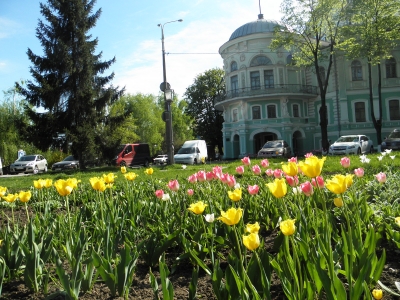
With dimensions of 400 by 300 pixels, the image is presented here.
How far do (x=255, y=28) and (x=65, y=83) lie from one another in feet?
70.9

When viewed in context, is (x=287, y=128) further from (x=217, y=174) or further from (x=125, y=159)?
(x=217, y=174)

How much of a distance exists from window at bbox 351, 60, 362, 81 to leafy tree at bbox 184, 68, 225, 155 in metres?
17.0

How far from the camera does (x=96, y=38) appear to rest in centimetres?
2391

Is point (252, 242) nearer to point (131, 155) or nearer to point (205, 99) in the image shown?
point (131, 155)

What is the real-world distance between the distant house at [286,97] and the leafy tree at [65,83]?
16.6 m

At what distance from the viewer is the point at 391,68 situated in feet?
114

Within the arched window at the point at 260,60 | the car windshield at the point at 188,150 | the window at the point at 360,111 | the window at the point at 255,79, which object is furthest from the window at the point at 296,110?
the car windshield at the point at 188,150

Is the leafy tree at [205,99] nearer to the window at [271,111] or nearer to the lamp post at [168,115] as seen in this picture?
the window at [271,111]

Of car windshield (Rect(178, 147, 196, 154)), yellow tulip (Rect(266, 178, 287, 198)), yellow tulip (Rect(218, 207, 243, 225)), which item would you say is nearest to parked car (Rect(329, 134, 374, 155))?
car windshield (Rect(178, 147, 196, 154))

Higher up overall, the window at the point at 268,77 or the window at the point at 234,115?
the window at the point at 268,77

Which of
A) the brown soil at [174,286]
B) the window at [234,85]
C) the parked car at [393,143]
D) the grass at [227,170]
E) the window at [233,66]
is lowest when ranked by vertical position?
the brown soil at [174,286]

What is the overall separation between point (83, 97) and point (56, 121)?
2075mm

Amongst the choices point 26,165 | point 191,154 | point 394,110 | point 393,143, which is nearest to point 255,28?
Result: point 394,110

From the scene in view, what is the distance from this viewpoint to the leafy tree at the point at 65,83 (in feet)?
72.6
